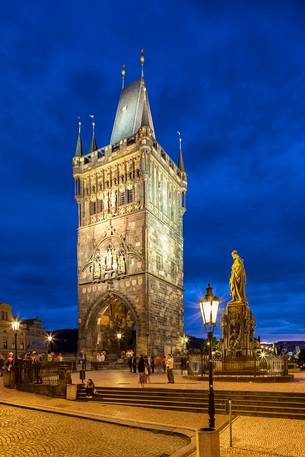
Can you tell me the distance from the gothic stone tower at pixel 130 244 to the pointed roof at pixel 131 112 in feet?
0.53

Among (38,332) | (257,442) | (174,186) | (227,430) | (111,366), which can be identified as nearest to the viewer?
(257,442)

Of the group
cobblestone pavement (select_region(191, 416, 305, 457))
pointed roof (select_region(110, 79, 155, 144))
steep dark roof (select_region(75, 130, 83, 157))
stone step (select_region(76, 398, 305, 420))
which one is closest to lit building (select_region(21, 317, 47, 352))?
steep dark roof (select_region(75, 130, 83, 157))

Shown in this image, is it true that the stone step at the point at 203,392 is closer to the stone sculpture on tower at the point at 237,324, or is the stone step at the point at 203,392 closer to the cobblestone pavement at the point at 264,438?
the cobblestone pavement at the point at 264,438

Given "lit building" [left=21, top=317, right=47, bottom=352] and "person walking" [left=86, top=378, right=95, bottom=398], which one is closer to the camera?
"person walking" [left=86, top=378, right=95, bottom=398]

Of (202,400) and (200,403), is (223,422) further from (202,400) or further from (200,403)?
(202,400)

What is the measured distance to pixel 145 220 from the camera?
152ft

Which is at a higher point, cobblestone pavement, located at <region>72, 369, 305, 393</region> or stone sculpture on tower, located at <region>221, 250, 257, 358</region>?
stone sculpture on tower, located at <region>221, 250, 257, 358</region>

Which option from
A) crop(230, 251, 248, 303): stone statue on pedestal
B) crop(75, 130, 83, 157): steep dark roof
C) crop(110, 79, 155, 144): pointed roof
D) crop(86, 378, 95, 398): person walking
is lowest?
crop(86, 378, 95, 398): person walking

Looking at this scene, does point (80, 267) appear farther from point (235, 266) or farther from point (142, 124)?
point (235, 266)

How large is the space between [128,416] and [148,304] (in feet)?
96.2

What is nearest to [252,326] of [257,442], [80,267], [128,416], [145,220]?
[128,416]

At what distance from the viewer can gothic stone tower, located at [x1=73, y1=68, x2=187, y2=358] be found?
151ft

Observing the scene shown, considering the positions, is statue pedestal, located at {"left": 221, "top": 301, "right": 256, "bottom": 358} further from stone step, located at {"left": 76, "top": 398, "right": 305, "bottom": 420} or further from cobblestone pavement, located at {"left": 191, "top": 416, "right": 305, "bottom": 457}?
cobblestone pavement, located at {"left": 191, "top": 416, "right": 305, "bottom": 457}

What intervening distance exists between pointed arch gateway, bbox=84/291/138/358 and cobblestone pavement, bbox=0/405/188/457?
101ft
